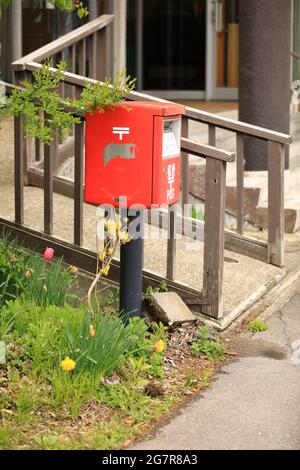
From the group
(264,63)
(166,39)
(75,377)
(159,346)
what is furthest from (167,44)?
(75,377)

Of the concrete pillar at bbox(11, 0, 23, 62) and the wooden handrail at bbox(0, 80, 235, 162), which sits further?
the concrete pillar at bbox(11, 0, 23, 62)

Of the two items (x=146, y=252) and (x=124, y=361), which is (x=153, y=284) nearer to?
(x=146, y=252)

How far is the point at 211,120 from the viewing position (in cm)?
749

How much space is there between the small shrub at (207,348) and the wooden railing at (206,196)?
0.32 metres

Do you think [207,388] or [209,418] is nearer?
[209,418]

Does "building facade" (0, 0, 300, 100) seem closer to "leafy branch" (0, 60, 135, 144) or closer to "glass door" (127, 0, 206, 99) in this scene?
"glass door" (127, 0, 206, 99)

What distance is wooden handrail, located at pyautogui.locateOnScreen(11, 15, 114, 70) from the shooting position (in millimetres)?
7535

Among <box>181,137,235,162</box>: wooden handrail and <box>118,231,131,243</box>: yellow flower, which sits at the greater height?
<box>181,137,235,162</box>: wooden handrail

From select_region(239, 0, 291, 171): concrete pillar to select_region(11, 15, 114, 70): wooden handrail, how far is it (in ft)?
4.14

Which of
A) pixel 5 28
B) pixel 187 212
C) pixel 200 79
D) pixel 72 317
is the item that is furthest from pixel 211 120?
pixel 200 79

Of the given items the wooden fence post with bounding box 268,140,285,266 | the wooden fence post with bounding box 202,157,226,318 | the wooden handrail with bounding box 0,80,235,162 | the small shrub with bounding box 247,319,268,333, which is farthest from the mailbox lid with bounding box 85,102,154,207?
the wooden fence post with bounding box 268,140,285,266

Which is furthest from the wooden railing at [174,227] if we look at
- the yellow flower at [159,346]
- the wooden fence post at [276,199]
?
the wooden fence post at [276,199]

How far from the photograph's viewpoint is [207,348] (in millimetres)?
6129

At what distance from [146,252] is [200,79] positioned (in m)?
8.45
